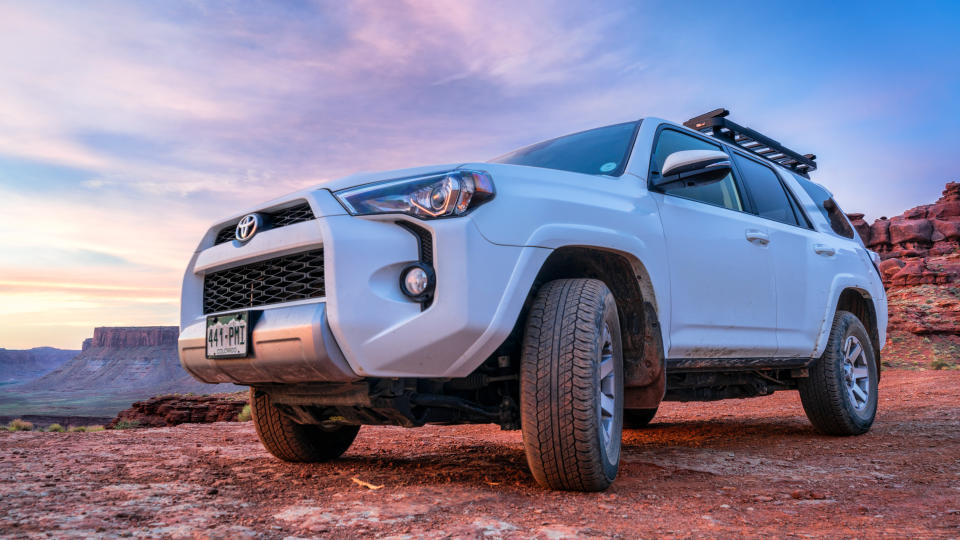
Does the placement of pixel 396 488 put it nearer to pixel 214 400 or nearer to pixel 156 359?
pixel 214 400

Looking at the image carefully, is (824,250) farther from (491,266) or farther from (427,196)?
(427,196)

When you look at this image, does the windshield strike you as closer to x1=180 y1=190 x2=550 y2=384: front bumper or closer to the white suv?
the white suv

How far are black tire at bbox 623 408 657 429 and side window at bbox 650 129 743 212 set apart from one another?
217 cm

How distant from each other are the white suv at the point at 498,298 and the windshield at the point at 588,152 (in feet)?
0.05

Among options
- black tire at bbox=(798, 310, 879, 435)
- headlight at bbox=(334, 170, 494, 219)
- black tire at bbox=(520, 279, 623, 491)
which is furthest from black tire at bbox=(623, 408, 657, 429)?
headlight at bbox=(334, 170, 494, 219)

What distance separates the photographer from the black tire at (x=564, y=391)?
2.51 meters

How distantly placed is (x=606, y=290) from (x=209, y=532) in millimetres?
1721

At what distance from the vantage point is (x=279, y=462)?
373 centimetres

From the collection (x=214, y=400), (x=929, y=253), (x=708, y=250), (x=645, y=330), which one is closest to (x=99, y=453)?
(x=645, y=330)

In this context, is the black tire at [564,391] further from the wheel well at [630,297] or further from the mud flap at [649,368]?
the mud flap at [649,368]

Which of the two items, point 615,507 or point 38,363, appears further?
point 38,363

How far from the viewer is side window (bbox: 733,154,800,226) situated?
4.51 meters

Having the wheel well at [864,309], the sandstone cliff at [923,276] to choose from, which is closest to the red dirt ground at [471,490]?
the wheel well at [864,309]

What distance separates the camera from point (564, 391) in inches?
98.8
